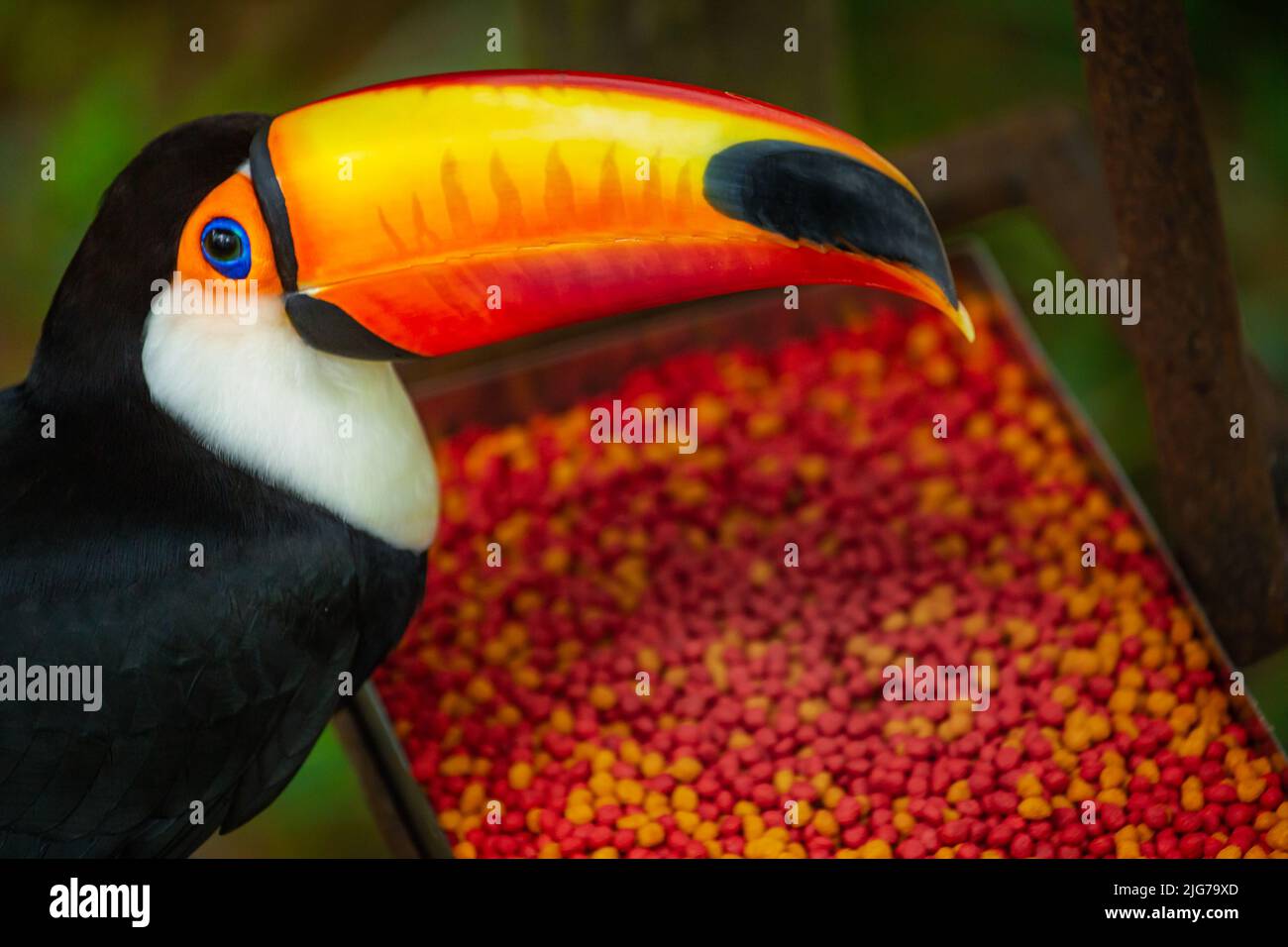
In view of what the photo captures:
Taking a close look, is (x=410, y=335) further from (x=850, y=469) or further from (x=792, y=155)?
(x=850, y=469)

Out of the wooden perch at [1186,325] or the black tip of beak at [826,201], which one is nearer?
the black tip of beak at [826,201]

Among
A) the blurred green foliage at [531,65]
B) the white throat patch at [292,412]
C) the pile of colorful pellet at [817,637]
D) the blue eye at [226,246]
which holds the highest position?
the blurred green foliage at [531,65]

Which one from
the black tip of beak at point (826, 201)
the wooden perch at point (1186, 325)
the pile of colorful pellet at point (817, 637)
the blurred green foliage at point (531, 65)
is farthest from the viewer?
the blurred green foliage at point (531, 65)

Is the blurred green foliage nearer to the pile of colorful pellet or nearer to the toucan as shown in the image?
the pile of colorful pellet

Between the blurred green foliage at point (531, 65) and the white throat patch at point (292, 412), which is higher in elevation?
the blurred green foliage at point (531, 65)

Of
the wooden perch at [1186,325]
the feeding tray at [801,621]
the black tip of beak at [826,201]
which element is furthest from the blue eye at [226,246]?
the wooden perch at [1186,325]

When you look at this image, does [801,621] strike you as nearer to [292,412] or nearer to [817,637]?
[817,637]

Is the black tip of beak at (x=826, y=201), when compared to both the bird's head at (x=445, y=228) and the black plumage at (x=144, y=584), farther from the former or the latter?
the black plumage at (x=144, y=584)

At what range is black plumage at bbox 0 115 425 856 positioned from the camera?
1.48 meters

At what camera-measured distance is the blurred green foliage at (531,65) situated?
7.40 feet

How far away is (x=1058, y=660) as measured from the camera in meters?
1.87
